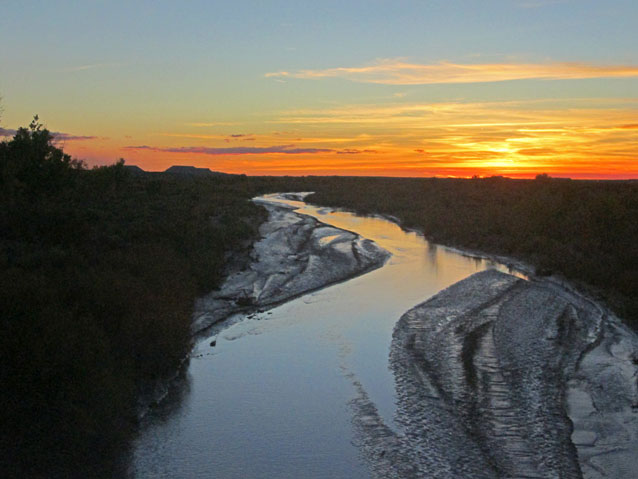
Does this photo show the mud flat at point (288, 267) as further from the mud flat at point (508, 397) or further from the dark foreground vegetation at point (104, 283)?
the mud flat at point (508, 397)

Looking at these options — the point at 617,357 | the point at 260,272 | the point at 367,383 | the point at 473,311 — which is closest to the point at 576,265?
the point at 473,311

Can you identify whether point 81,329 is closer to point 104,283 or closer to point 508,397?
point 104,283

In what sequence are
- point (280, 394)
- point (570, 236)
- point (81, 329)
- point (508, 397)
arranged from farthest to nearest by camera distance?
point (570, 236) < point (280, 394) < point (508, 397) < point (81, 329)

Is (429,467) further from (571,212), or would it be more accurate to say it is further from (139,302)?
(571,212)

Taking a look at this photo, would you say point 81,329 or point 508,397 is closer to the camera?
point 81,329

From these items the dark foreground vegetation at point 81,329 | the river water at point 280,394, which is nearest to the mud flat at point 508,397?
the river water at point 280,394

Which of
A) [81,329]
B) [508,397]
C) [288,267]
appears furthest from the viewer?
[288,267]

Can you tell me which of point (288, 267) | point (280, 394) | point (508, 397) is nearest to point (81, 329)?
point (280, 394)
